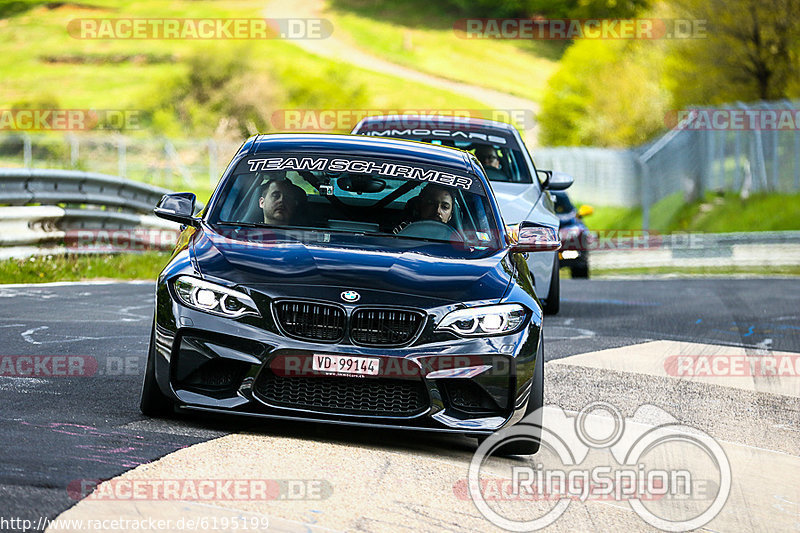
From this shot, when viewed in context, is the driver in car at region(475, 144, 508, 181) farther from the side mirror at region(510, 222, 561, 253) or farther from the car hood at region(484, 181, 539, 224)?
the side mirror at region(510, 222, 561, 253)

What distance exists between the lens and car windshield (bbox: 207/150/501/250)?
734cm

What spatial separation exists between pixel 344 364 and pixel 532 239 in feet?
5.86

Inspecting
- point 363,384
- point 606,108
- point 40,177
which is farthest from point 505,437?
point 606,108

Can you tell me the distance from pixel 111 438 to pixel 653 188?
34272mm

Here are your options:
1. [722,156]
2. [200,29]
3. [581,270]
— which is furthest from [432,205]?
[200,29]

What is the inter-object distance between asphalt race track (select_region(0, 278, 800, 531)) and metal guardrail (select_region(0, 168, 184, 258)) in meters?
3.01

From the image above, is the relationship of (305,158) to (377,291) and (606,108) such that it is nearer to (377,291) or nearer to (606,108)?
(377,291)

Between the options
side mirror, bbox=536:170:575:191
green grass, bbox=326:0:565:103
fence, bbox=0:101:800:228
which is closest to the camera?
side mirror, bbox=536:170:575:191

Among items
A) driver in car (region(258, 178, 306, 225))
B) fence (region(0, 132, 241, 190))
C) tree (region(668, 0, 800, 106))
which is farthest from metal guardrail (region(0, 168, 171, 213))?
tree (region(668, 0, 800, 106))

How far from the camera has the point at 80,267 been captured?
1547 centimetres

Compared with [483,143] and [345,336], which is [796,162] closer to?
[483,143]

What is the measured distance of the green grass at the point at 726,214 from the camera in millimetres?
30359

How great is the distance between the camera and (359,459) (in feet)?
19.7

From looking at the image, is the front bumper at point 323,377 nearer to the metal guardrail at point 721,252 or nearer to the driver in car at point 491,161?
the driver in car at point 491,161
